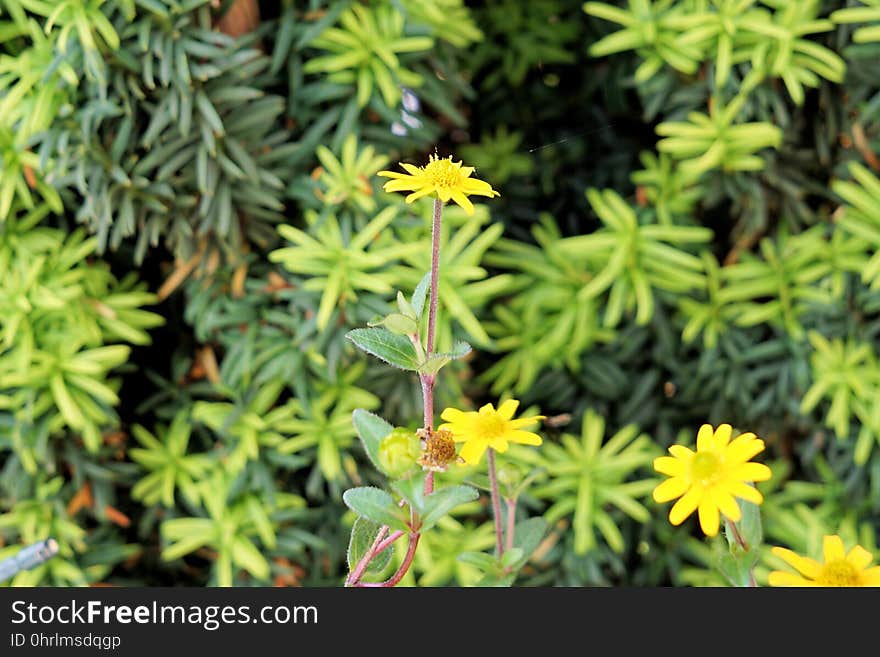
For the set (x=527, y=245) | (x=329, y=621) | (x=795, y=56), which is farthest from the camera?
(x=527, y=245)

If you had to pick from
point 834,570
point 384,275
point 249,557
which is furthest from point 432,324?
point 249,557

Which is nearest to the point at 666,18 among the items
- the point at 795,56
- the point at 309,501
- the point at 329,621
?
the point at 795,56

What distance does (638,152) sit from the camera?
143 cm

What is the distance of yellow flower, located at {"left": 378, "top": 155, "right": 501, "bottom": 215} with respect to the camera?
0.50 metres

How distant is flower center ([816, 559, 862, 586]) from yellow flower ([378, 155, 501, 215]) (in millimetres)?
241

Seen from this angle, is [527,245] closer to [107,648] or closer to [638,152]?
[638,152]

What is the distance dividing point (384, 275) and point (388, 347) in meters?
0.63

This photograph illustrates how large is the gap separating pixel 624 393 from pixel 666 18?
52 centimetres

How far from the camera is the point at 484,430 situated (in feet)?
1.77

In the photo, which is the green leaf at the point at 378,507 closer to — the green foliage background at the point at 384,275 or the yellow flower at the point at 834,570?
the yellow flower at the point at 834,570

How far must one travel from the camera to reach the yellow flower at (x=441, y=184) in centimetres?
50

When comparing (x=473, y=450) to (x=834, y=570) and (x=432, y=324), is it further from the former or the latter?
(x=834, y=570)

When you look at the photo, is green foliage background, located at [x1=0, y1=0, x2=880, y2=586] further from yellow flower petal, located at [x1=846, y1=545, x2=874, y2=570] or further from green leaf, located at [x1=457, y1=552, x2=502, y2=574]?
yellow flower petal, located at [x1=846, y1=545, x2=874, y2=570]

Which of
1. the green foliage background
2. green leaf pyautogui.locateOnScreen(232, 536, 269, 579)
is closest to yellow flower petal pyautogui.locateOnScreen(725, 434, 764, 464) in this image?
the green foliage background
